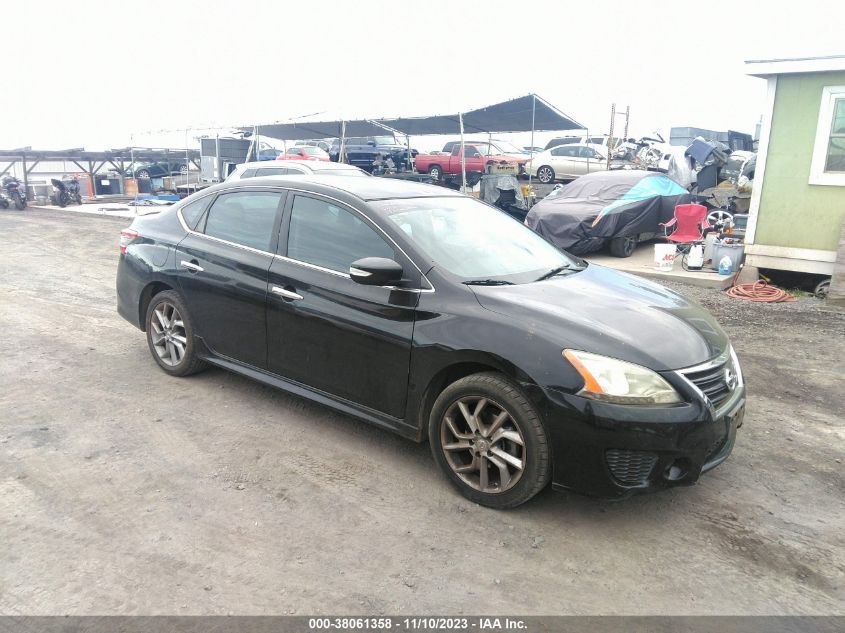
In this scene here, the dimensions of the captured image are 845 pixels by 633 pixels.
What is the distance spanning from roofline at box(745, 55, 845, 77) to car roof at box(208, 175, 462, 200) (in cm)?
670

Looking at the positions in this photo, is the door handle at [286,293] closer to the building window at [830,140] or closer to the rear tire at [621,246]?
the building window at [830,140]

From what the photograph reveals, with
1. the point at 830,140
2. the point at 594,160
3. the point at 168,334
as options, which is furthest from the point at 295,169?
the point at 594,160

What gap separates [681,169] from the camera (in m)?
16.5

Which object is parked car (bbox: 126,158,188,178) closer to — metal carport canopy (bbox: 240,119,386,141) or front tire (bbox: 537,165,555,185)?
metal carport canopy (bbox: 240,119,386,141)

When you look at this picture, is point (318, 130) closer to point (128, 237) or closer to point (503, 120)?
point (503, 120)

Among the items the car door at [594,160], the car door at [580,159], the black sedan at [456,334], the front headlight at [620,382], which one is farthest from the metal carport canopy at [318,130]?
the front headlight at [620,382]

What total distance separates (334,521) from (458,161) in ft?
75.5

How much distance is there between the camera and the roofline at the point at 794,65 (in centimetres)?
852

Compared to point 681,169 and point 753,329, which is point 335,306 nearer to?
point 753,329

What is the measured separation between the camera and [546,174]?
24.1m

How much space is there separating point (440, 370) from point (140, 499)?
171 cm

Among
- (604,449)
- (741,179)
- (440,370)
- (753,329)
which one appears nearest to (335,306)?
(440,370)

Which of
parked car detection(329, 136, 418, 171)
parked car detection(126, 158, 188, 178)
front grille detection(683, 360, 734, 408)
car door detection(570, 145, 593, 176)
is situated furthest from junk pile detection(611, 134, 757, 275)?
parked car detection(126, 158, 188, 178)

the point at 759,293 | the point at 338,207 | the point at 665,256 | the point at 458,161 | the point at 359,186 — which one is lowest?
the point at 759,293
